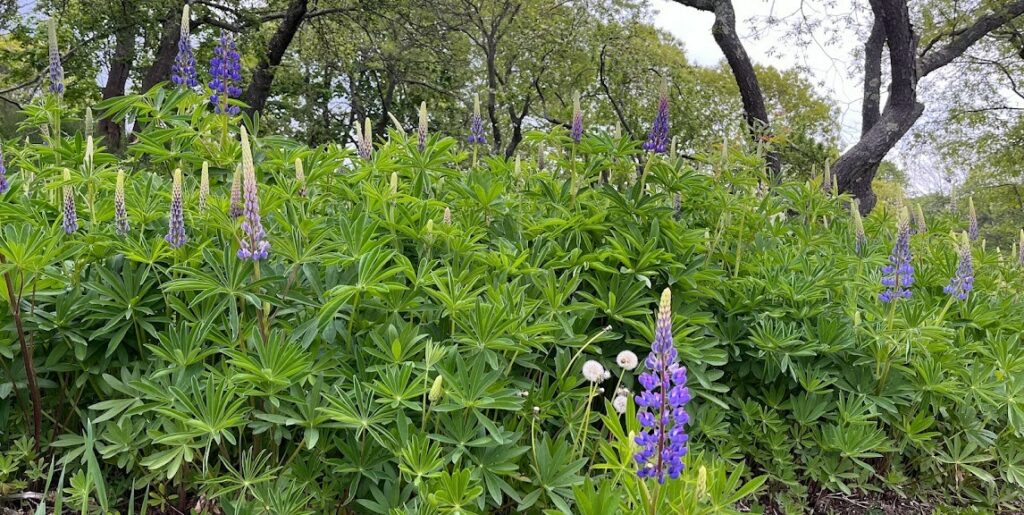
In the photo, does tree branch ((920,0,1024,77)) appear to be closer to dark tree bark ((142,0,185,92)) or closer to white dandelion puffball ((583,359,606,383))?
white dandelion puffball ((583,359,606,383))

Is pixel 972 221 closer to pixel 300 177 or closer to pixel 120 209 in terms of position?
pixel 300 177

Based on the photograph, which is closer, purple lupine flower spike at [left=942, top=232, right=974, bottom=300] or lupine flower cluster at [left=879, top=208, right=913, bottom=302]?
lupine flower cluster at [left=879, top=208, right=913, bottom=302]

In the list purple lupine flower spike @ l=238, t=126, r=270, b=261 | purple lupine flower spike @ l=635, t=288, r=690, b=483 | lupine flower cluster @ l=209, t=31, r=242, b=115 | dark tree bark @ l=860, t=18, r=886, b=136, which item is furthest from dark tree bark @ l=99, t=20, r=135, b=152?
dark tree bark @ l=860, t=18, r=886, b=136

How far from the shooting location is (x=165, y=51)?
438 inches

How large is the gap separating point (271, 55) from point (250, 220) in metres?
13.3

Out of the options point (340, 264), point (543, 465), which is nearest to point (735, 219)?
point (543, 465)

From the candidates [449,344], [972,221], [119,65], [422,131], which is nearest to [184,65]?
[422,131]

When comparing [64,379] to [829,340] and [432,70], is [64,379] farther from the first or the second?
[432,70]

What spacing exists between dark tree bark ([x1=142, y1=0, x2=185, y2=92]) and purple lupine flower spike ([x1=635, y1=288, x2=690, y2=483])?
1168cm

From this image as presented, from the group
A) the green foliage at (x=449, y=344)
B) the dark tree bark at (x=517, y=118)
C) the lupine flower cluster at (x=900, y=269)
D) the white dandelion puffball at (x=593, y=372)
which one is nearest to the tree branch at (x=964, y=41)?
the dark tree bark at (x=517, y=118)

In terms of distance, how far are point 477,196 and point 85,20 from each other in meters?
11.3

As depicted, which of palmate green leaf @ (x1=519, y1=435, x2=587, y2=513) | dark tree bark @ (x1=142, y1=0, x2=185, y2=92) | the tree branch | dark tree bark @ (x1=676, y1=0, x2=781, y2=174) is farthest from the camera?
the tree branch

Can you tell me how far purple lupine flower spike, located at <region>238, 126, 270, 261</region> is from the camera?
5.09 feet

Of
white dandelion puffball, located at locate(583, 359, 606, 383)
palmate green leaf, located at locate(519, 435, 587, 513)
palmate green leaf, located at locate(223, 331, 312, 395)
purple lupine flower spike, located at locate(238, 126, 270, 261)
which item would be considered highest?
purple lupine flower spike, located at locate(238, 126, 270, 261)
